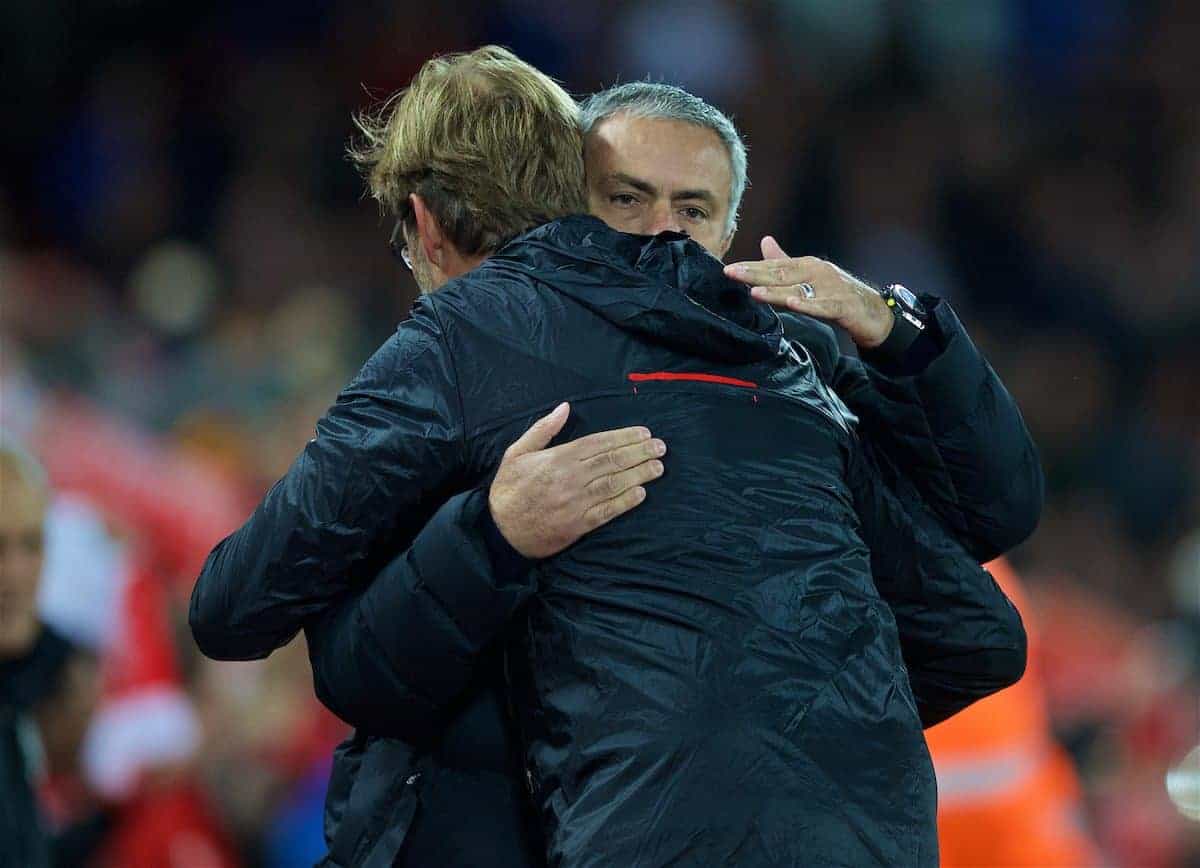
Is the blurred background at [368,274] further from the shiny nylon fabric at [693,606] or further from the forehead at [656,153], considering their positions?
the shiny nylon fabric at [693,606]

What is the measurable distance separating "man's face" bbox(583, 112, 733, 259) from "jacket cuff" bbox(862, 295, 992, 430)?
472 mm

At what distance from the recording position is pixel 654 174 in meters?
2.80

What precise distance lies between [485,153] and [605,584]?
65 cm

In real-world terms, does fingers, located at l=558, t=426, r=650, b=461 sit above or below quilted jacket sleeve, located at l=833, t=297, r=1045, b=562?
above

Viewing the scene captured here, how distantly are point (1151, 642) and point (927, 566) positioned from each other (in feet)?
14.2

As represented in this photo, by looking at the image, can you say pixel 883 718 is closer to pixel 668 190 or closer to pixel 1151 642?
pixel 668 190

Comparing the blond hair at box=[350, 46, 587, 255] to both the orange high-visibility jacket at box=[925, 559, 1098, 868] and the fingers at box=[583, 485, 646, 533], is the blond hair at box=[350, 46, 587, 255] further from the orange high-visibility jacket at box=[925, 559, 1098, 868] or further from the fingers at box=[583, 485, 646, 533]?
the orange high-visibility jacket at box=[925, 559, 1098, 868]

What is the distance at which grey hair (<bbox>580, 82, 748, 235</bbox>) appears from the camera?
9.29 ft

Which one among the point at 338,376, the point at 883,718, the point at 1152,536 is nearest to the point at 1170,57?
the point at 1152,536

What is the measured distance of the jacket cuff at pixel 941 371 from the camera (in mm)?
2473

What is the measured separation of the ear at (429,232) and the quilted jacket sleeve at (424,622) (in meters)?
0.45

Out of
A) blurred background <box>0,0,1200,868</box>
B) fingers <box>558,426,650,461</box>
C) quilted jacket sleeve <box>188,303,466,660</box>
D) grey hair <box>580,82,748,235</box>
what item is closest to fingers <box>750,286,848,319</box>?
fingers <box>558,426,650,461</box>

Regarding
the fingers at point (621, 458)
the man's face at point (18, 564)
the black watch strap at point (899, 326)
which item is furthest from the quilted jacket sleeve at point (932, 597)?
the man's face at point (18, 564)

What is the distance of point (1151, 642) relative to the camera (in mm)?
6559
